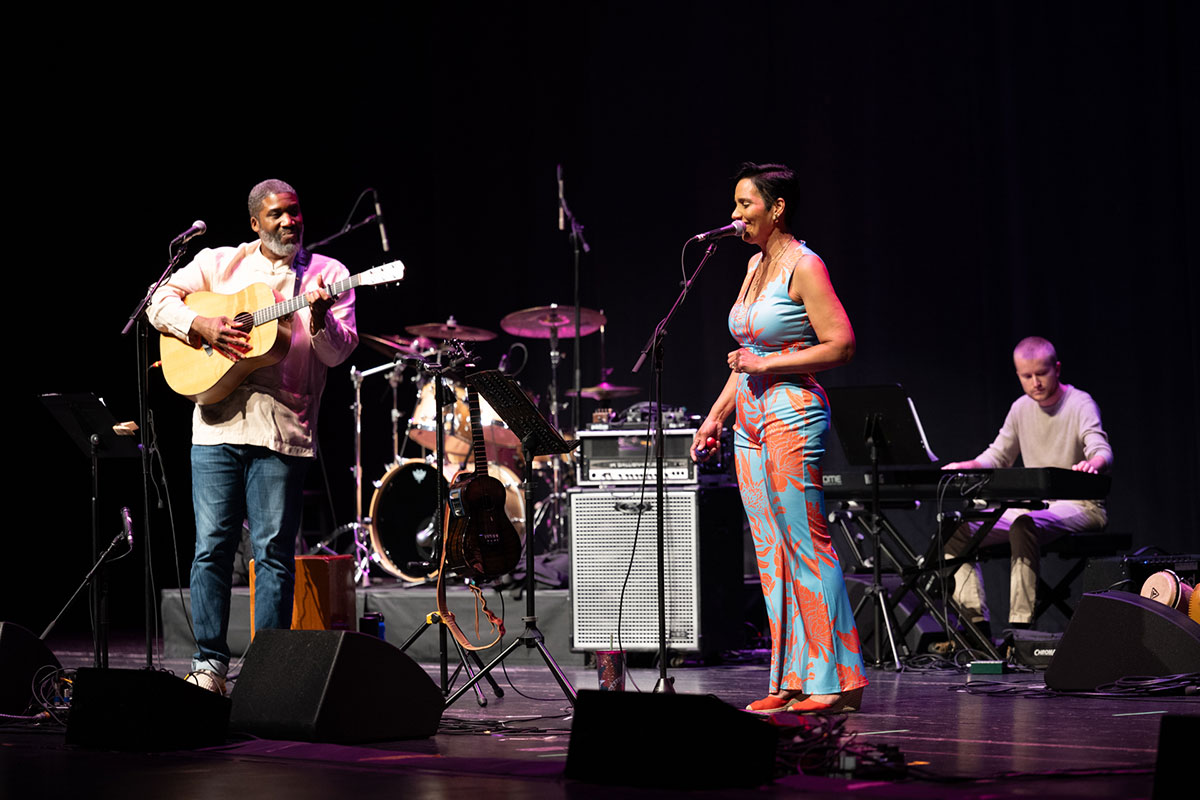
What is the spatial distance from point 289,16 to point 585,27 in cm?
198

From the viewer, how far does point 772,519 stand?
391 cm

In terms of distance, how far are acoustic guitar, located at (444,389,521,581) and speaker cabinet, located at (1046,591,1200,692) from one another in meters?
2.04

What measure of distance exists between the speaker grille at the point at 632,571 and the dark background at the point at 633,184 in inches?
93.7

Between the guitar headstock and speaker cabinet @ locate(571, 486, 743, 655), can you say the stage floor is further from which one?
the guitar headstock

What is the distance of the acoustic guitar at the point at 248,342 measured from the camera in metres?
4.43

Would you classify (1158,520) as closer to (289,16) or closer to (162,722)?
(162,722)

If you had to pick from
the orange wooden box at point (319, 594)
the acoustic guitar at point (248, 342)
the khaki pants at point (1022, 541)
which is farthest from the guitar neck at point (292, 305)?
the khaki pants at point (1022, 541)

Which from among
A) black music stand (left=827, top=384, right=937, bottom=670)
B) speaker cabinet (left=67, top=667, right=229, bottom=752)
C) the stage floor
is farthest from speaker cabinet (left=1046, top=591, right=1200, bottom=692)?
speaker cabinet (left=67, top=667, right=229, bottom=752)

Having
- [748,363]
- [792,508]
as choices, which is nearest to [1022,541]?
[792,508]

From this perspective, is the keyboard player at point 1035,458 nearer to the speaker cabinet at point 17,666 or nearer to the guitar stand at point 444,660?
the guitar stand at point 444,660

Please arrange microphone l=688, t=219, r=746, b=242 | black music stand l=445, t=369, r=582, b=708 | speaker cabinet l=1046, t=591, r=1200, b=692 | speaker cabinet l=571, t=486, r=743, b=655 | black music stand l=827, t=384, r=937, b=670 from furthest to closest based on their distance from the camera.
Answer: speaker cabinet l=571, t=486, r=743, b=655 < black music stand l=827, t=384, r=937, b=670 < speaker cabinet l=1046, t=591, r=1200, b=692 < black music stand l=445, t=369, r=582, b=708 < microphone l=688, t=219, r=746, b=242

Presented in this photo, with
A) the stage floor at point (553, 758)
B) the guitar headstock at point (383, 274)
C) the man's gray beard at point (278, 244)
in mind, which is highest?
the man's gray beard at point (278, 244)

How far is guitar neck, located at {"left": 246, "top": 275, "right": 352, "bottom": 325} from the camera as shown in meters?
4.39

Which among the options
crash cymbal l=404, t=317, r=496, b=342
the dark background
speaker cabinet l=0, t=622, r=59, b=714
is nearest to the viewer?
speaker cabinet l=0, t=622, r=59, b=714
